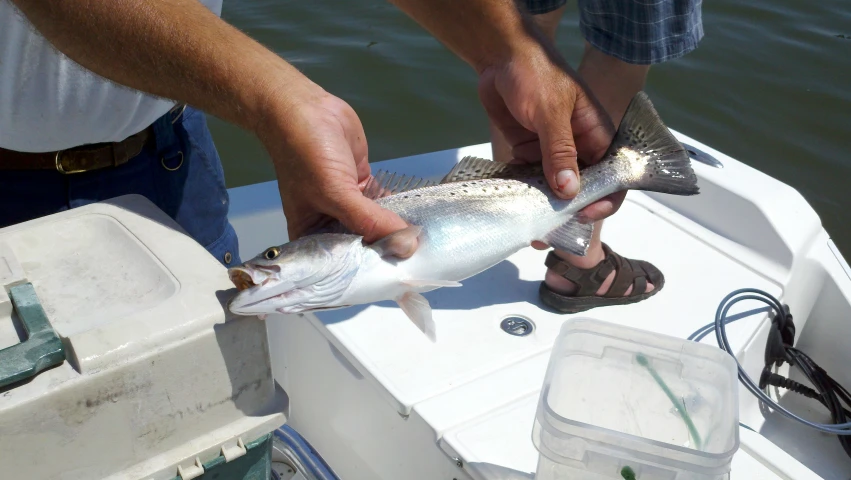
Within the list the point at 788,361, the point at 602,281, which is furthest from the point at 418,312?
the point at 788,361

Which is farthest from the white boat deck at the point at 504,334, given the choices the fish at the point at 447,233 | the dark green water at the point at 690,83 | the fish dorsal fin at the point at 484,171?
the dark green water at the point at 690,83

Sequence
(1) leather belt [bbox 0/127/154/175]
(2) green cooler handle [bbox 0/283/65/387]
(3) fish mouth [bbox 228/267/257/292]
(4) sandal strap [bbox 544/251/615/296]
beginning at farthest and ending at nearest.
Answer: (4) sandal strap [bbox 544/251/615/296], (1) leather belt [bbox 0/127/154/175], (3) fish mouth [bbox 228/267/257/292], (2) green cooler handle [bbox 0/283/65/387]

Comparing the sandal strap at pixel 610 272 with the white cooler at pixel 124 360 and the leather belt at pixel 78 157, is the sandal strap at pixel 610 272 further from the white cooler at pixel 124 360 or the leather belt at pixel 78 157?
the leather belt at pixel 78 157

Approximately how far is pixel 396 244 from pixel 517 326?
0.65 m

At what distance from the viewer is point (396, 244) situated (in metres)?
1.74

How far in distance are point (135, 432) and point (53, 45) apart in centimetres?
89

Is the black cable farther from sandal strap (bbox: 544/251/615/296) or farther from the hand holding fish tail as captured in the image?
the hand holding fish tail

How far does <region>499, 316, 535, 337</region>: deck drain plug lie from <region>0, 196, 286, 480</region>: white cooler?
0.89 meters

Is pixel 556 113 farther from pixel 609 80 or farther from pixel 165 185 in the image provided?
pixel 165 185

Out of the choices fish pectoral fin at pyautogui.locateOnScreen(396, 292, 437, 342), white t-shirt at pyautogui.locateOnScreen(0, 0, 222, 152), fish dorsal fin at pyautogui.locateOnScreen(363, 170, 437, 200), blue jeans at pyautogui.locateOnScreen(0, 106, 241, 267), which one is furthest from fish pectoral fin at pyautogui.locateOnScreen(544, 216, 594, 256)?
white t-shirt at pyautogui.locateOnScreen(0, 0, 222, 152)

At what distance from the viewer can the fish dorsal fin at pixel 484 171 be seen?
7.16 ft

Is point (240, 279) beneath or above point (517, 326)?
above

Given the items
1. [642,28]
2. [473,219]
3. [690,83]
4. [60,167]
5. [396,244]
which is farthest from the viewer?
[690,83]

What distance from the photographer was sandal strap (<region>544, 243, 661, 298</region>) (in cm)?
227
